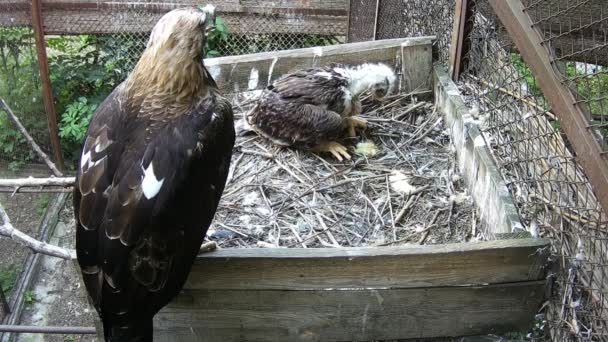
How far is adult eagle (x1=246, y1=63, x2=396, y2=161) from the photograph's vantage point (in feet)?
12.7

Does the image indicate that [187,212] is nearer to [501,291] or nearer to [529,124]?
[501,291]

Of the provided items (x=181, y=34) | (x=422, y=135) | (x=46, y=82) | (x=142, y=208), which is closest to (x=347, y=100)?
(x=422, y=135)

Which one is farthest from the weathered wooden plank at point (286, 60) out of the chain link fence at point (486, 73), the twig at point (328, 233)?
the twig at point (328, 233)

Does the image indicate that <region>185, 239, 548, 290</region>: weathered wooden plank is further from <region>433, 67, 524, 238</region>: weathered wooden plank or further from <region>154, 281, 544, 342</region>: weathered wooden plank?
<region>433, 67, 524, 238</region>: weathered wooden plank

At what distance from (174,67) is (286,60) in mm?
1701

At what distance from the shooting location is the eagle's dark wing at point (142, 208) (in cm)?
246

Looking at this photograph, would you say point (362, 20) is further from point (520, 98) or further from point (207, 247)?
point (207, 247)

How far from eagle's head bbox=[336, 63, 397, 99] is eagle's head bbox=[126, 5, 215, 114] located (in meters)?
1.42

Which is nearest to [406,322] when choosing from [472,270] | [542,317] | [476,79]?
[472,270]

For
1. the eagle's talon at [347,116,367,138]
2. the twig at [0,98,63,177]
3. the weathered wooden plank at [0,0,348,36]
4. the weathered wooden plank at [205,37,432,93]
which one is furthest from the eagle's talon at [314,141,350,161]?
Answer: the weathered wooden plank at [0,0,348,36]

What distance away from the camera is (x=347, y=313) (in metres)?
2.89

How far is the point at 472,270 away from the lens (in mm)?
2770

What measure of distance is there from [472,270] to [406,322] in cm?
37

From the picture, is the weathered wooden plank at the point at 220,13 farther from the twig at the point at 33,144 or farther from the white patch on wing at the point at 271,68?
the twig at the point at 33,144
